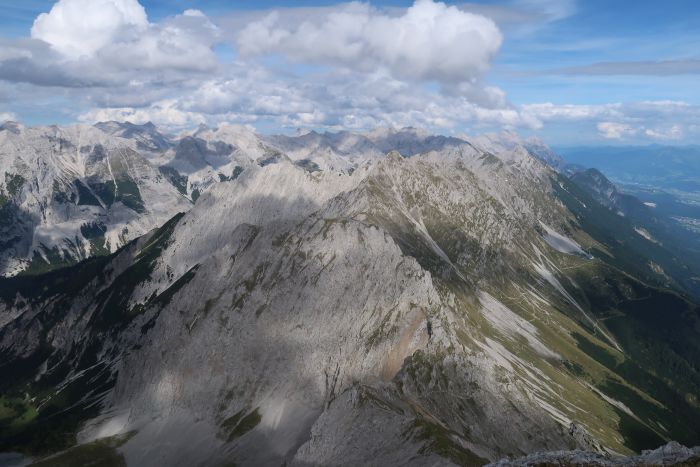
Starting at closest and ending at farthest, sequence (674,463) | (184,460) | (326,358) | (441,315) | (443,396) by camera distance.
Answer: (674,463) < (443,396) < (184,460) < (326,358) < (441,315)

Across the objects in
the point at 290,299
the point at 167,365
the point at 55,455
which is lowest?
the point at 55,455

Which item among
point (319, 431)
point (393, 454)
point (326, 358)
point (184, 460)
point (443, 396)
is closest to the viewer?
point (393, 454)

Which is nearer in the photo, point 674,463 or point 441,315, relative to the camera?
point 674,463

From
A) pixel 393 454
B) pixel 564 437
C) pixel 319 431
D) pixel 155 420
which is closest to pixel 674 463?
pixel 393 454

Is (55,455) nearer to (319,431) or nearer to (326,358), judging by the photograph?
(326,358)

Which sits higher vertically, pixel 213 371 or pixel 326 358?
pixel 326 358

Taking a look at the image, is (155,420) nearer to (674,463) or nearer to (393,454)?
(393,454)
